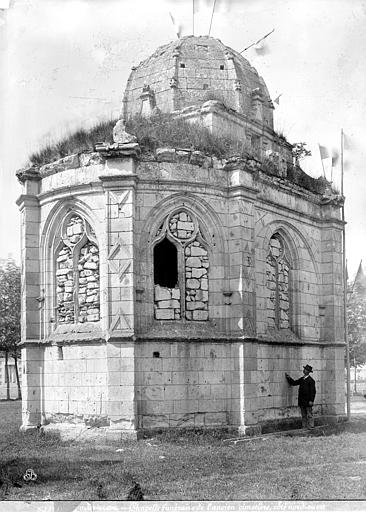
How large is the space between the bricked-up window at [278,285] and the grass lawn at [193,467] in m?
3.27

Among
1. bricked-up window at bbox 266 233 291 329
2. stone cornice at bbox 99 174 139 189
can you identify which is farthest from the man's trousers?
stone cornice at bbox 99 174 139 189

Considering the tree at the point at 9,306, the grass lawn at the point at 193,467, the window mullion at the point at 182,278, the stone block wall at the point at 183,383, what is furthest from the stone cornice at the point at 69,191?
the grass lawn at the point at 193,467

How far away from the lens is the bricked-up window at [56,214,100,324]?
16953mm

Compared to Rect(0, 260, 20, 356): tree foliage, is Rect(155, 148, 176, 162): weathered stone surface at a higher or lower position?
higher

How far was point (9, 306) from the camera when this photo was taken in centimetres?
2064

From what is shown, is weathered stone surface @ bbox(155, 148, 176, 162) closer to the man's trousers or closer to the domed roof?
the domed roof

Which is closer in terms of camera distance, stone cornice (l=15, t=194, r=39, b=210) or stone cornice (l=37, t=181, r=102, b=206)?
stone cornice (l=37, t=181, r=102, b=206)

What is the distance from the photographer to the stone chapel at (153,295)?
53.1 feet

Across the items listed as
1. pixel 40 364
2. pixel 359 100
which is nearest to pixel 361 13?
pixel 359 100

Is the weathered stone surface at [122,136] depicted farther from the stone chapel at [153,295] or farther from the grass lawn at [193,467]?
the grass lawn at [193,467]

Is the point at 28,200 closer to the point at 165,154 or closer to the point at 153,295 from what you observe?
the point at 165,154

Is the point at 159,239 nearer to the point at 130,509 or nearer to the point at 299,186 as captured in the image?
the point at 299,186

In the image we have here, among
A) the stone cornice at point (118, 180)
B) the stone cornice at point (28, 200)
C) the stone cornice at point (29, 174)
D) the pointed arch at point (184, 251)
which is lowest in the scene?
the pointed arch at point (184, 251)

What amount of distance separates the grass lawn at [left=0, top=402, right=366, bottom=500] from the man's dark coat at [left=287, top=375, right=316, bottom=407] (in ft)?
4.66
